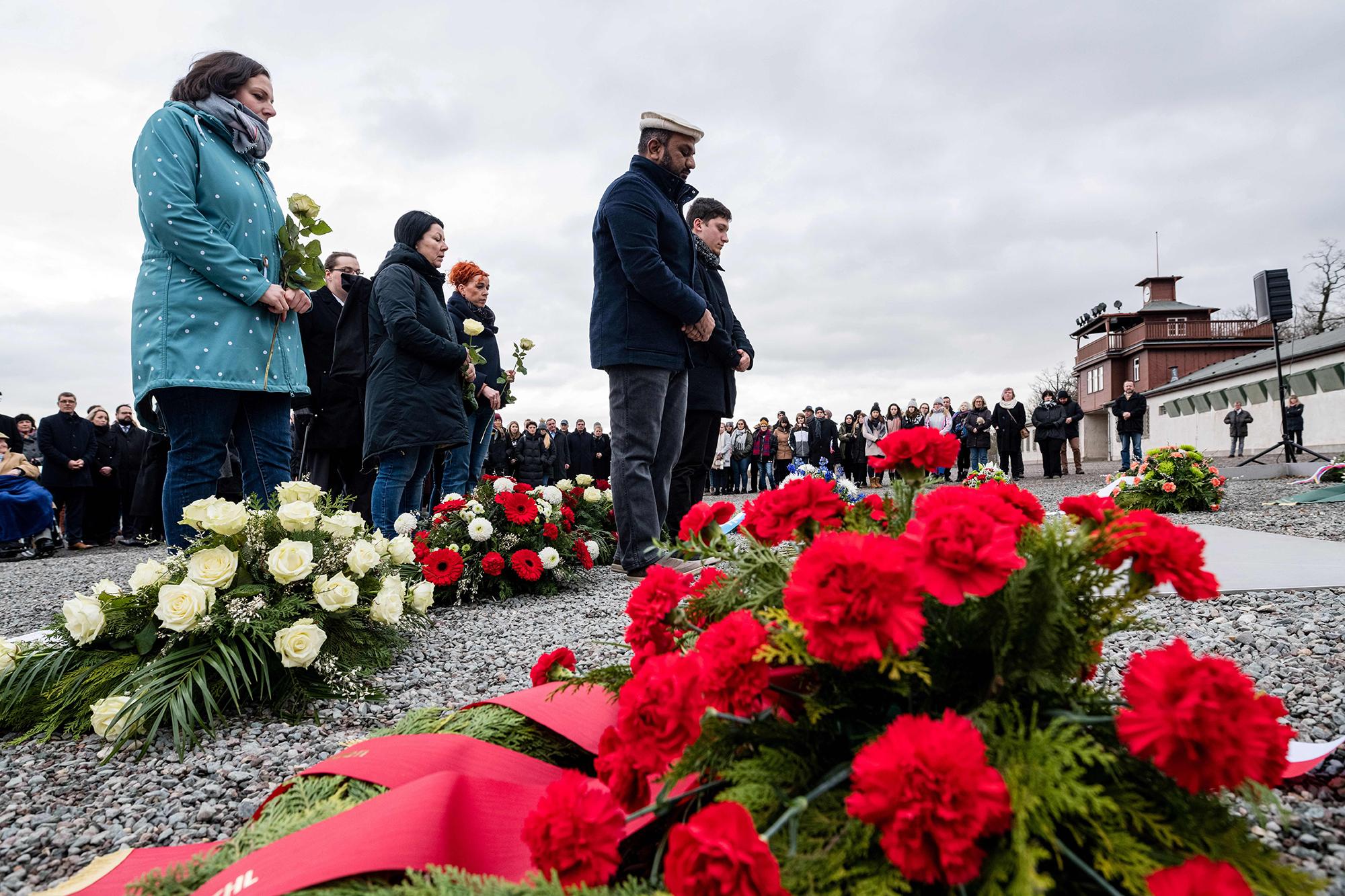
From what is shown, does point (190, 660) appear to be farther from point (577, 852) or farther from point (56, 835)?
point (577, 852)

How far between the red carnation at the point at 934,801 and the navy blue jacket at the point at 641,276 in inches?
126

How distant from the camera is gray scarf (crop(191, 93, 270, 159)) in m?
2.88

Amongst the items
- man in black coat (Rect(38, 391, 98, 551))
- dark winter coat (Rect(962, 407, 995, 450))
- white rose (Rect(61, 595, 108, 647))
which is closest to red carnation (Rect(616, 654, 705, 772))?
white rose (Rect(61, 595, 108, 647))

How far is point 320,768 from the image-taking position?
1.29 m

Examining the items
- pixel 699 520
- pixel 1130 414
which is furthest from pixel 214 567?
pixel 1130 414

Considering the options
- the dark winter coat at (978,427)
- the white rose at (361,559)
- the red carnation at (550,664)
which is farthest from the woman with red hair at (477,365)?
the dark winter coat at (978,427)

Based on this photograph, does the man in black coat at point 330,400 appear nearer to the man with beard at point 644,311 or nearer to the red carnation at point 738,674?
the man with beard at point 644,311

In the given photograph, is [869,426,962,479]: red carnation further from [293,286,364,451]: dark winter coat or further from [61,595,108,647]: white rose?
[293,286,364,451]: dark winter coat

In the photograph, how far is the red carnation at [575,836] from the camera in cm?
78

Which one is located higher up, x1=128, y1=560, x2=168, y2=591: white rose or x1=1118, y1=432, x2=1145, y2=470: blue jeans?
x1=1118, y1=432, x2=1145, y2=470: blue jeans

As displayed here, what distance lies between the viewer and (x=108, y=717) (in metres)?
1.90

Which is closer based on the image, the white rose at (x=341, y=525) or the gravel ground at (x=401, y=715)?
the gravel ground at (x=401, y=715)

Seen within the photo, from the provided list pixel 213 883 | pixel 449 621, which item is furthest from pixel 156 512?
pixel 213 883

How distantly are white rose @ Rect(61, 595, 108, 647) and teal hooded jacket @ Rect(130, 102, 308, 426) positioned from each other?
85cm
